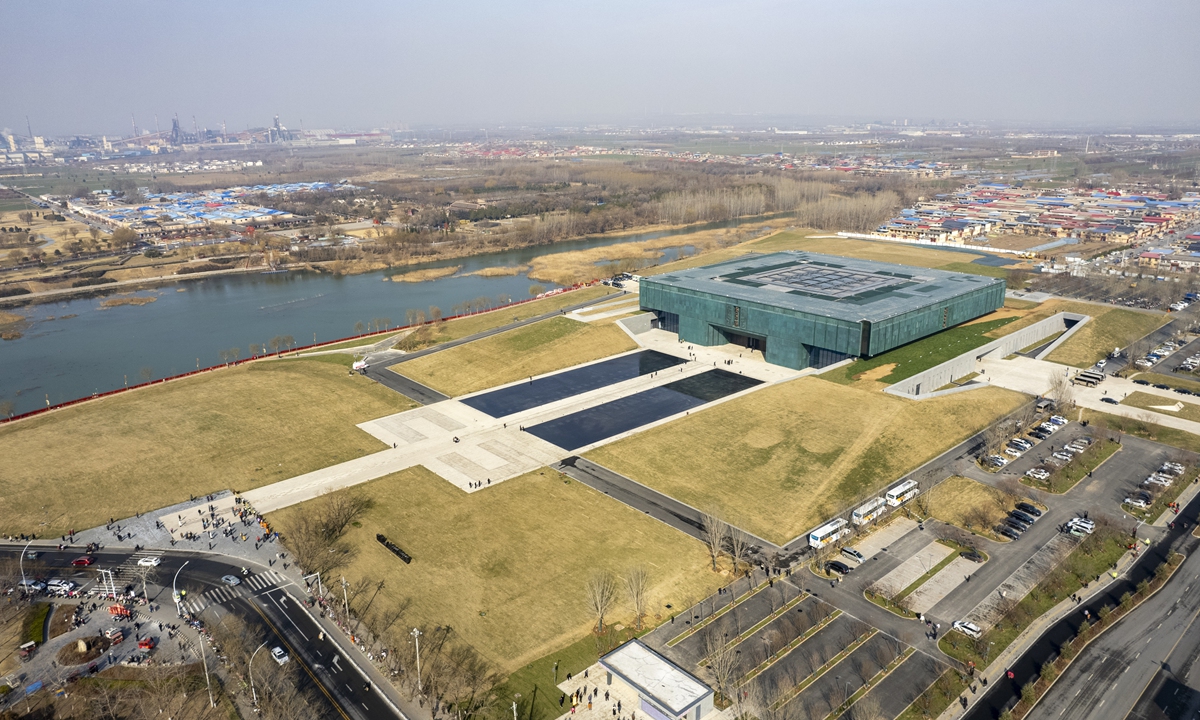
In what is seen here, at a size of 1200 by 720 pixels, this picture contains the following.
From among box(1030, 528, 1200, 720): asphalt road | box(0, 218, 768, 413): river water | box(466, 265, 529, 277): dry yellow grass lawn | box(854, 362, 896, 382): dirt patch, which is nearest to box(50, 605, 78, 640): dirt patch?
box(0, 218, 768, 413): river water

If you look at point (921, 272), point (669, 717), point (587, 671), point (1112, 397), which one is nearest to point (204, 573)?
point (587, 671)

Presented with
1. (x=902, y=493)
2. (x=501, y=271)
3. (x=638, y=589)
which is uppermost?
(x=501, y=271)

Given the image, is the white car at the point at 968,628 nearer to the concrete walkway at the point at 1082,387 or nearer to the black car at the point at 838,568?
the black car at the point at 838,568

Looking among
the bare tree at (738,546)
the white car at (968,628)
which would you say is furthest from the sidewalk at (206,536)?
the white car at (968,628)

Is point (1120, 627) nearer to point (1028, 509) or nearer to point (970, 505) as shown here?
point (1028, 509)

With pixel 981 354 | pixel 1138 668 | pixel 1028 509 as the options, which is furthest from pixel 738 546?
pixel 981 354

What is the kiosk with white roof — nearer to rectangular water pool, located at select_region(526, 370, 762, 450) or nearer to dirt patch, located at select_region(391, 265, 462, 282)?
A: rectangular water pool, located at select_region(526, 370, 762, 450)
